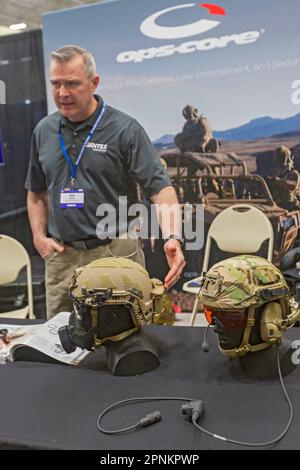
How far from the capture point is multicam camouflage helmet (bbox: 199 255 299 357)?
1.18 m

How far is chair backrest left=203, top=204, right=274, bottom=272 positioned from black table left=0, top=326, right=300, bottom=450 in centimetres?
153

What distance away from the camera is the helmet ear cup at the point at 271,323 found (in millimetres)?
1206

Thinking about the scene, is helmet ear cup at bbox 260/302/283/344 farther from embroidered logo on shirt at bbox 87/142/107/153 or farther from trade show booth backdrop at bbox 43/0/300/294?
trade show booth backdrop at bbox 43/0/300/294

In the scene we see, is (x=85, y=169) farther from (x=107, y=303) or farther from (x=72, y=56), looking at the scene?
(x=107, y=303)

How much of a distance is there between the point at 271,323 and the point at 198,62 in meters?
2.62

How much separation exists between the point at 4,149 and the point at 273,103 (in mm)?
2205

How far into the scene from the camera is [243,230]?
9.59 feet

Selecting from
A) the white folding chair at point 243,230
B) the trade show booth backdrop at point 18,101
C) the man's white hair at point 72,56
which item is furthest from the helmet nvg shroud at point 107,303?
the trade show booth backdrop at point 18,101

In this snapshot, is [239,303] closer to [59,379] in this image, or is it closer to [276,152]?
[59,379]

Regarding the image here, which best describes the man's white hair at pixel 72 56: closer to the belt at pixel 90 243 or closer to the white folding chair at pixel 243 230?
the belt at pixel 90 243

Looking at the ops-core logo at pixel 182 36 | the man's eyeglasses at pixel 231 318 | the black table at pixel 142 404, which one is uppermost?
the ops-core logo at pixel 182 36

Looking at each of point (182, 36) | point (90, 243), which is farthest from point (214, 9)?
point (90, 243)

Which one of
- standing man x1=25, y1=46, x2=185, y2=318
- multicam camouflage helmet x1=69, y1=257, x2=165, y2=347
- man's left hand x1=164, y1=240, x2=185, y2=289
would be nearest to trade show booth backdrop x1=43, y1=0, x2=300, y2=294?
standing man x1=25, y1=46, x2=185, y2=318
